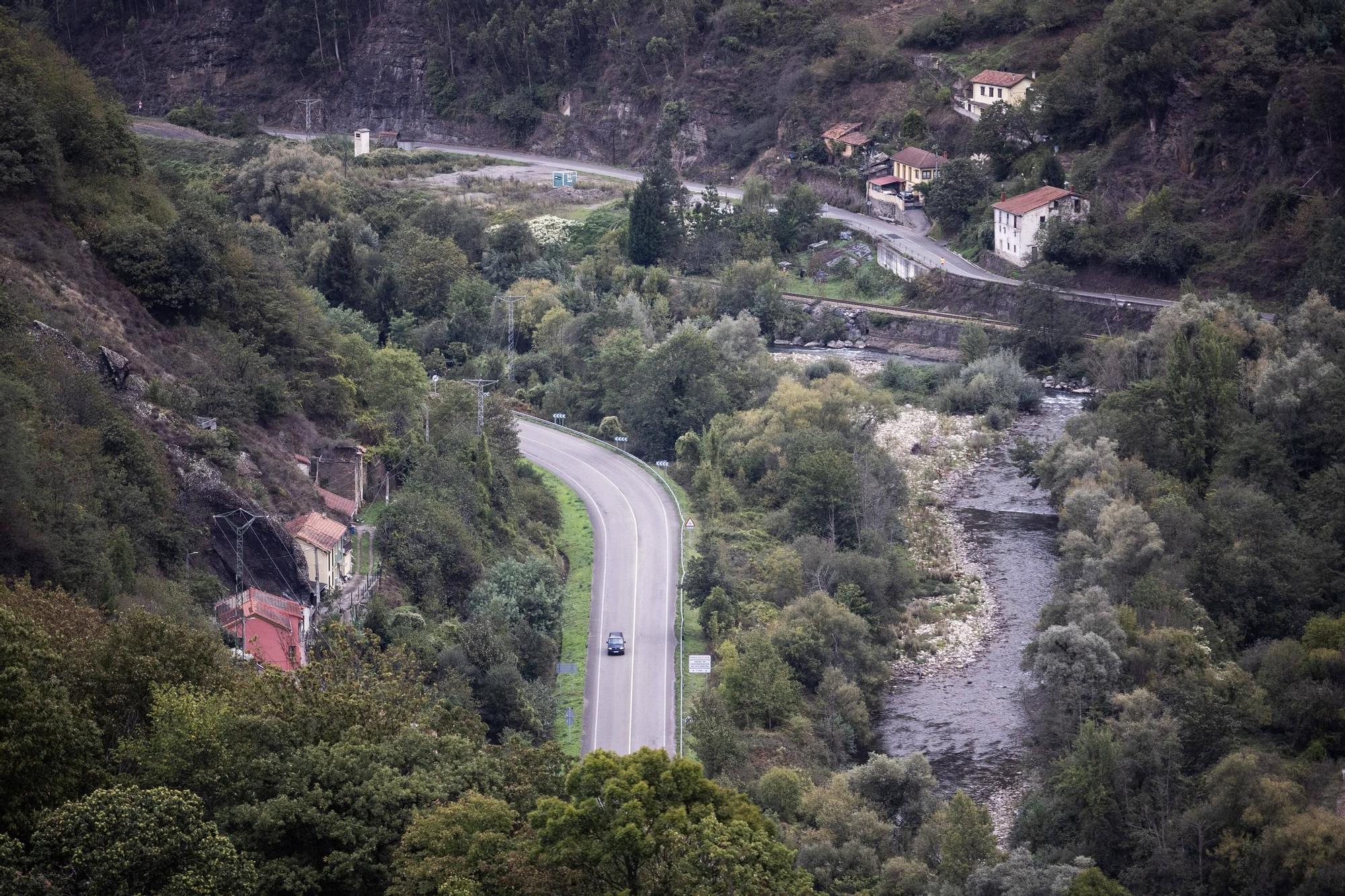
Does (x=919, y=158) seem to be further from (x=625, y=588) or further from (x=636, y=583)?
(x=625, y=588)

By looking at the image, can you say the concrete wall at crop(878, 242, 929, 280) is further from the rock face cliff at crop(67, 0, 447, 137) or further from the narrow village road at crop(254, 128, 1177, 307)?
the rock face cliff at crop(67, 0, 447, 137)

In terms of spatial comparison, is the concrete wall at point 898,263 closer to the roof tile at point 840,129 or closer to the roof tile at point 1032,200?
the roof tile at point 1032,200

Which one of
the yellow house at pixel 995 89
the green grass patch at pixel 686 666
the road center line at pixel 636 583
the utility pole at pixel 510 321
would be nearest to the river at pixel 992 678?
the green grass patch at pixel 686 666

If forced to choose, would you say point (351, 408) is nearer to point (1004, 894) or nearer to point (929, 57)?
point (1004, 894)

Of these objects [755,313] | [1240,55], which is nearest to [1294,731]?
[755,313]

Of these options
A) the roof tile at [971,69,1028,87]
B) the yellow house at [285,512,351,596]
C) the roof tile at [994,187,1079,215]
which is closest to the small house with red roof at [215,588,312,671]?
the yellow house at [285,512,351,596]

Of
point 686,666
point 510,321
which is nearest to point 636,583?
point 686,666
